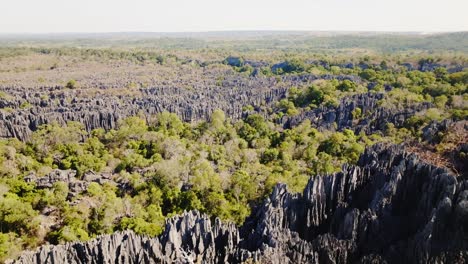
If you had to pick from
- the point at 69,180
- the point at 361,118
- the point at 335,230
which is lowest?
the point at 361,118

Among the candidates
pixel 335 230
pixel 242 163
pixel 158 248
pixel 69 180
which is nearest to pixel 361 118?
pixel 242 163

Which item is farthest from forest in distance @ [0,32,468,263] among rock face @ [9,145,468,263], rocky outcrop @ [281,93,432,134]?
rocky outcrop @ [281,93,432,134]

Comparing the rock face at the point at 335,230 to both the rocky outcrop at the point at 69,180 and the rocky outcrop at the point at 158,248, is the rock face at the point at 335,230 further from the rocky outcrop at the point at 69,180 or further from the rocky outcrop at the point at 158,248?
the rocky outcrop at the point at 69,180

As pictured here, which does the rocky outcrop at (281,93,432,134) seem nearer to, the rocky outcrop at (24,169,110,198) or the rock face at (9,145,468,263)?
the rock face at (9,145,468,263)

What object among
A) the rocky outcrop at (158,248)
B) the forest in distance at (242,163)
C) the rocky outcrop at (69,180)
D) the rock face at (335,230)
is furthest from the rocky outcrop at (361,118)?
the rocky outcrop at (158,248)

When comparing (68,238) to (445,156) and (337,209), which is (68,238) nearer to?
(337,209)

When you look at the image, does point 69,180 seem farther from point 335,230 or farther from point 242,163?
point 335,230
